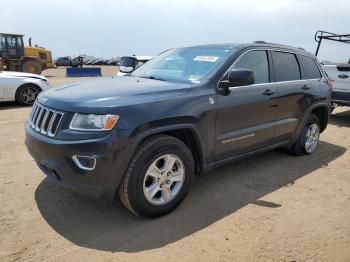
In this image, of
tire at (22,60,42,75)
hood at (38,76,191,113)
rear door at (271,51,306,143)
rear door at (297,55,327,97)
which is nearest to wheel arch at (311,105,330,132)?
rear door at (297,55,327,97)

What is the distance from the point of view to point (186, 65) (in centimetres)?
414

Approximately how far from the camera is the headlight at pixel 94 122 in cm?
288

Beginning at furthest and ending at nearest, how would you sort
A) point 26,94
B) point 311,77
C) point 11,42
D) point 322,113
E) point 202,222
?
point 11,42 → point 26,94 → point 322,113 → point 311,77 → point 202,222

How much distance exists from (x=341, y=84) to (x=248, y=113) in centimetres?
507

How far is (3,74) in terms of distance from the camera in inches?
368

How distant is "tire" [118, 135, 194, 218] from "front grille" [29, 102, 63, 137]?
77 cm

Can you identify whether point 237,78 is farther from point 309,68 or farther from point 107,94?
point 309,68

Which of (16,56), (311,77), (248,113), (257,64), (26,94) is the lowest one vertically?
(26,94)

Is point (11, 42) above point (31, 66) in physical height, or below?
above

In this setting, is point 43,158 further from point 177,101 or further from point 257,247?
point 257,247

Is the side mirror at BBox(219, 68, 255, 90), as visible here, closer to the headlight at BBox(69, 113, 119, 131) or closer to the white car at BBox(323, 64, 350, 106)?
the headlight at BBox(69, 113, 119, 131)

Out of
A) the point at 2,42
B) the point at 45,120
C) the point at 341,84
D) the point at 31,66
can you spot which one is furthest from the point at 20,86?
the point at 31,66

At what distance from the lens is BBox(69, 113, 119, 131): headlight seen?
288 cm

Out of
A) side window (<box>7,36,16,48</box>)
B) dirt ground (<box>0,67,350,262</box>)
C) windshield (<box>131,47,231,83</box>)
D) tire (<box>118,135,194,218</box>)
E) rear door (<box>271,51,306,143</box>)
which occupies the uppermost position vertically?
side window (<box>7,36,16,48</box>)
